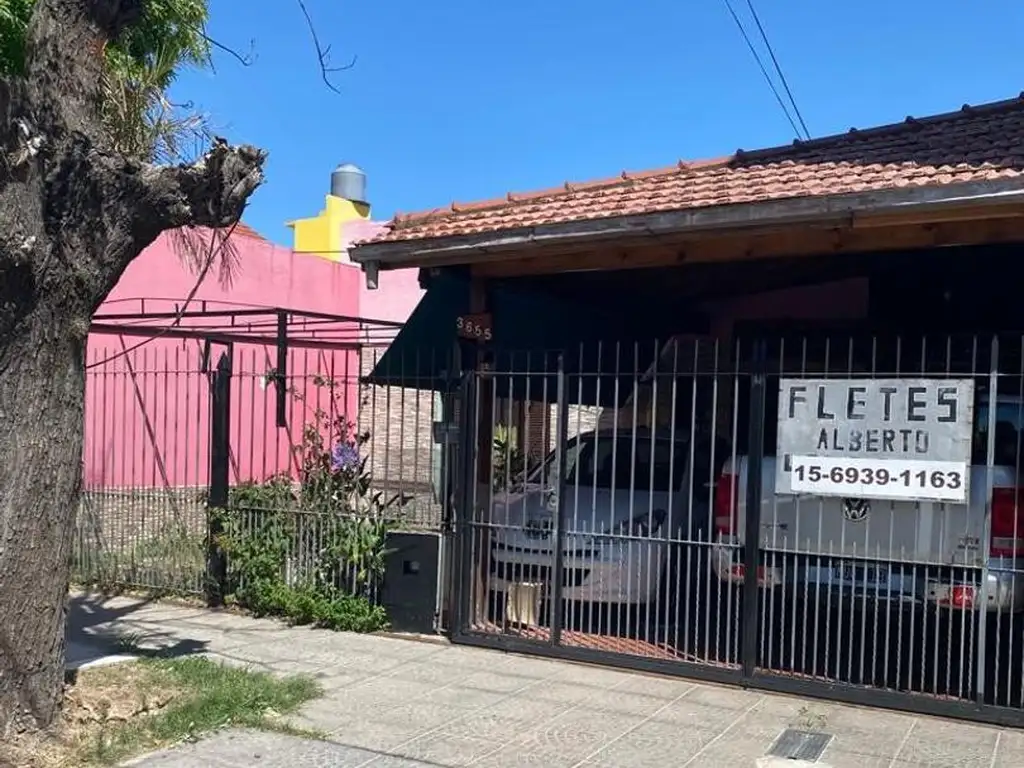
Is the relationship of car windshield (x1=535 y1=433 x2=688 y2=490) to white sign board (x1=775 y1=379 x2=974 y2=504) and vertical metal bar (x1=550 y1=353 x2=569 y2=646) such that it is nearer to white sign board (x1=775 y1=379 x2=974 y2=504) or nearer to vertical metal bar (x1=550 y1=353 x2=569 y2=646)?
vertical metal bar (x1=550 y1=353 x2=569 y2=646)

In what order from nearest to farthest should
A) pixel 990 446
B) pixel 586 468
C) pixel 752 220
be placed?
pixel 990 446 < pixel 752 220 < pixel 586 468

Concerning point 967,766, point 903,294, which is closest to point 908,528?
point 967,766

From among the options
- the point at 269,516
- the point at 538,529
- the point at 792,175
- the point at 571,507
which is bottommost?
the point at 269,516

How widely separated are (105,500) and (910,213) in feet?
26.7

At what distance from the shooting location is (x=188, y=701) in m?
6.11

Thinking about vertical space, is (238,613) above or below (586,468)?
below

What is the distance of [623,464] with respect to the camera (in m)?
8.61

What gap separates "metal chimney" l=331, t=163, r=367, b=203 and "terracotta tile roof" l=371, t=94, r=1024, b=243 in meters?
16.7

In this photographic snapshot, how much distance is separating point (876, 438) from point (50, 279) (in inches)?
195

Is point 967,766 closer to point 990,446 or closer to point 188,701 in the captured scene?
point 990,446

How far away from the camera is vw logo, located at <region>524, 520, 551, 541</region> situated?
7684 mm

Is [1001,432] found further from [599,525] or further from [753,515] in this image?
[599,525]

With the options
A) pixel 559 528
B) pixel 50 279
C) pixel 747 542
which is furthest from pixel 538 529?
pixel 50 279

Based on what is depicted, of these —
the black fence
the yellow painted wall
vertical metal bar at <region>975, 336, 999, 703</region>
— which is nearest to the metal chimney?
the yellow painted wall
